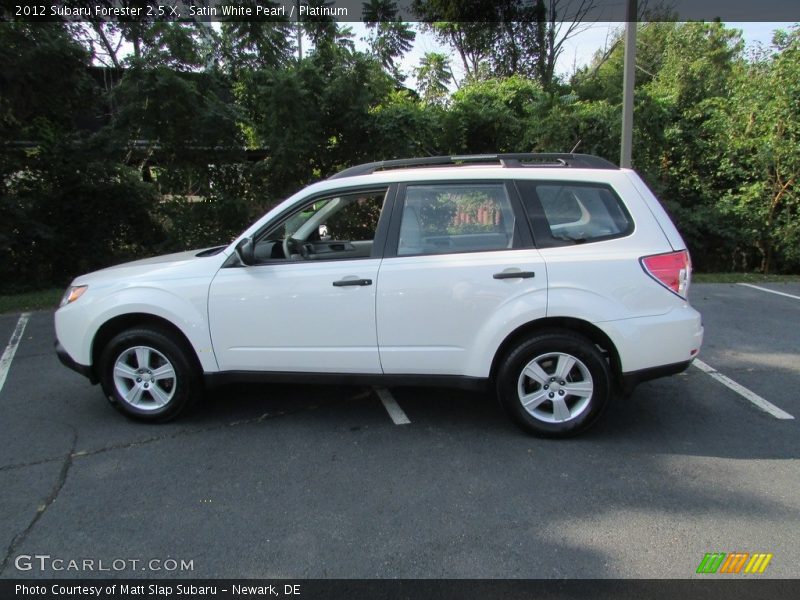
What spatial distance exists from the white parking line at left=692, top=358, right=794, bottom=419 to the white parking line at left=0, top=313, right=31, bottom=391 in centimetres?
639

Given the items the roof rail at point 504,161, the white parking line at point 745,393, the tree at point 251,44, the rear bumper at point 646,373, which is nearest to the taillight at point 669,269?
the rear bumper at point 646,373

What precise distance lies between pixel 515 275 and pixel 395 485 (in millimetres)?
1511

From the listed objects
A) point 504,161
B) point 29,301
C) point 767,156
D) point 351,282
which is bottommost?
point 29,301

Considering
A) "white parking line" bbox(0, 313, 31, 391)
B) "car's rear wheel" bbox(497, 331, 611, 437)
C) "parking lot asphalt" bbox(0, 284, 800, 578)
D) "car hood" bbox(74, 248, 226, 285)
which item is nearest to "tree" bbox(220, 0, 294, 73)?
"white parking line" bbox(0, 313, 31, 391)

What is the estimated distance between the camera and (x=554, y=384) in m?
3.77

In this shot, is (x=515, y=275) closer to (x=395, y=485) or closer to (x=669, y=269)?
(x=669, y=269)

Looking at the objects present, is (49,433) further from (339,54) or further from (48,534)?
(339,54)

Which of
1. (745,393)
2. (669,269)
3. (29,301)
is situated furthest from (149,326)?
(29,301)

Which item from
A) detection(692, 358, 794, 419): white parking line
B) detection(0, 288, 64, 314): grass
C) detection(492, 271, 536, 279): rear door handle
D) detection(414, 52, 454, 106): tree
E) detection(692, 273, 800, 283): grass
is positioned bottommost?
detection(692, 273, 800, 283): grass

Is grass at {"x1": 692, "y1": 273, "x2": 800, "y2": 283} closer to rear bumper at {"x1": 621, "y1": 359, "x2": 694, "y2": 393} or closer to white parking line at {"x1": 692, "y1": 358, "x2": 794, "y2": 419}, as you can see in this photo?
white parking line at {"x1": 692, "y1": 358, "x2": 794, "y2": 419}

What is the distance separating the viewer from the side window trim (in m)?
3.79

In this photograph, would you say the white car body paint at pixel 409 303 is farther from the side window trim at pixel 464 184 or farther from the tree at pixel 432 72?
the tree at pixel 432 72

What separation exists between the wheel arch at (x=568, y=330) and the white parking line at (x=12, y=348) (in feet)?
14.6

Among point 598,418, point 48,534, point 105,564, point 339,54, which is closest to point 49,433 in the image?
point 48,534
